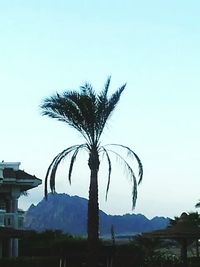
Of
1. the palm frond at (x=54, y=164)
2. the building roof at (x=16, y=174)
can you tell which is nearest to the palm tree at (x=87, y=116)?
the palm frond at (x=54, y=164)

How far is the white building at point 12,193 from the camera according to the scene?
1640 inches

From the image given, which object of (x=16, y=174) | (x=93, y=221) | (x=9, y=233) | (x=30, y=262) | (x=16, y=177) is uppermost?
(x=16, y=174)

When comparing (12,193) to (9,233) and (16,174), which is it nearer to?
(16,174)

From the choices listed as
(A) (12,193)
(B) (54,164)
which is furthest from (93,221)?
(A) (12,193)

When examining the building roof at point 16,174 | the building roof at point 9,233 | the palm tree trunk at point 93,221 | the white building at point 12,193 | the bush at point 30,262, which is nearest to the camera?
the palm tree trunk at point 93,221

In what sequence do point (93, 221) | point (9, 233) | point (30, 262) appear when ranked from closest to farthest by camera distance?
point (93, 221), point (9, 233), point (30, 262)

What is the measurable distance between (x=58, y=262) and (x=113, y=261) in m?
2.85

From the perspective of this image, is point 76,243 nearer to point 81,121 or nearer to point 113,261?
point 113,261

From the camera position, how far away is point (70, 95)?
30.5 metres

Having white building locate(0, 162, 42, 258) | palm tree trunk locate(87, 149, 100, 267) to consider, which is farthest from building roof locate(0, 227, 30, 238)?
white building locate(0, 162, 42, 258)

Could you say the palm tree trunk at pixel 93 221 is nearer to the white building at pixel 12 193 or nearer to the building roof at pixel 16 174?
the white building at pixel 12 193

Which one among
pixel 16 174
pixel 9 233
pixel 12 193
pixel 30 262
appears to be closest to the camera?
pixel 9 233

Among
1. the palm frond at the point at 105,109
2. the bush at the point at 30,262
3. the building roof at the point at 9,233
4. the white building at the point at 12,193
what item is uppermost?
the palm frond at the point at 105,109

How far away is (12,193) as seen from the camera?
140 ft
